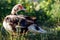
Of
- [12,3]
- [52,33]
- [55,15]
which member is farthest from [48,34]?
[12,3]

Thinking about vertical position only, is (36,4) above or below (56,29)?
above

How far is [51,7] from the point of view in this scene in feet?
12.5

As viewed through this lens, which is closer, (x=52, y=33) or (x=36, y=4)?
(x=52, y=33)

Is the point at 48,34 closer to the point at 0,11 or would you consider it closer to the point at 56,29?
the point at 56,29

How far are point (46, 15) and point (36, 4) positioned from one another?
24 cm

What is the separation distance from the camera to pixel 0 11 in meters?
3.75

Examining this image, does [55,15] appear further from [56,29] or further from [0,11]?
[0,11]

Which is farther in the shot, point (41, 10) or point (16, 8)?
point (41, 10)

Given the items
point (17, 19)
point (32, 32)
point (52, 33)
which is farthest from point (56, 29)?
point (17, 19)

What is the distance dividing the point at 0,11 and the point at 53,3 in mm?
861

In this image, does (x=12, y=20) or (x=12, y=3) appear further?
(x=12, y=3)

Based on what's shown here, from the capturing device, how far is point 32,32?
3.49m

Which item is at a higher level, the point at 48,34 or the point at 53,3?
the point at 53,3

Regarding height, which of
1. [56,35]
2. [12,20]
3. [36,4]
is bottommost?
[56,35]
